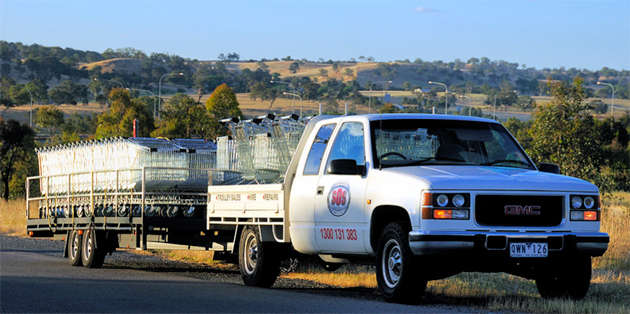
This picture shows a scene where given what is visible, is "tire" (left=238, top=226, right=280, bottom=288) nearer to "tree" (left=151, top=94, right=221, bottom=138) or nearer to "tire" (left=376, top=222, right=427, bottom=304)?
"tire" (left=376, top=222, right=427, bottom=304)

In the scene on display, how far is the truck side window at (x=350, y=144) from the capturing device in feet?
37.8

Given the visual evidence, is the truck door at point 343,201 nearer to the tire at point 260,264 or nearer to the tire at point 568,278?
the tire at point 260,264

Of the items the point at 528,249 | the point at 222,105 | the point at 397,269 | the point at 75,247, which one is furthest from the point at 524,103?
the point at 528,249

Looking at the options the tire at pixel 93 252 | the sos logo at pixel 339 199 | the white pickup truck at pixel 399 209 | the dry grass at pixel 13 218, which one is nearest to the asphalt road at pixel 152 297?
the white pickup truck at pixel 399 209

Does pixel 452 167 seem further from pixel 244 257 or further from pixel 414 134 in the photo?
pixel 244 257

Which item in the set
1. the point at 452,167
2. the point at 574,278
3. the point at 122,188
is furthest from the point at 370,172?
the point at 122,188

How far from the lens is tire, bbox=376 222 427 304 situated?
1008 cm

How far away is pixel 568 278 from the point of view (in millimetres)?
10836

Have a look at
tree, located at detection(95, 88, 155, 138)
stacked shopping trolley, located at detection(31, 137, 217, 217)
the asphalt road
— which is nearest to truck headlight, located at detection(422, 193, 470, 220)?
the asphalt road

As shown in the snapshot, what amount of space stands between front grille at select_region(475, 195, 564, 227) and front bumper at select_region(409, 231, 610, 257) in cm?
13

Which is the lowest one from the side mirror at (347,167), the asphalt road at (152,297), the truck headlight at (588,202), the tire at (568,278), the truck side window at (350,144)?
the asphalt road at (152,297)

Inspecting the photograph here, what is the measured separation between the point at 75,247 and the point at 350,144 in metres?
7.98

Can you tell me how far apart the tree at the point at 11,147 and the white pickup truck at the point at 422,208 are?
4096cm

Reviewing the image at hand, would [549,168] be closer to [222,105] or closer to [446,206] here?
[446,206]
